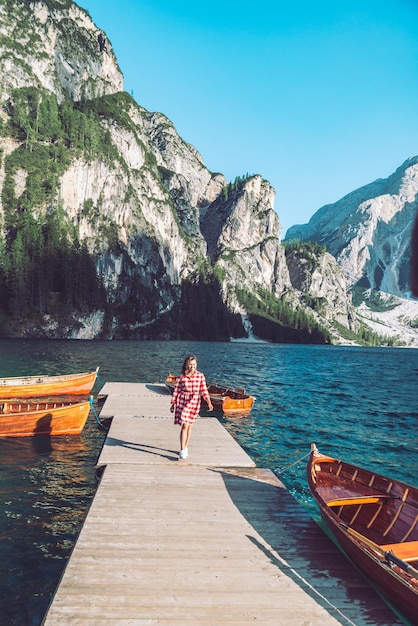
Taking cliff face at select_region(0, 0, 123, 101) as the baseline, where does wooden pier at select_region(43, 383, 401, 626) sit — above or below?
below

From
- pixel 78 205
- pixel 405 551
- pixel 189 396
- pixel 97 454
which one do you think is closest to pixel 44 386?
pixel 97 454

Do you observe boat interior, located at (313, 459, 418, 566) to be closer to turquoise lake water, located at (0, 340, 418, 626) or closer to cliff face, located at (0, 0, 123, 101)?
turquoise lake water, located at (0, 340, 418, 626)

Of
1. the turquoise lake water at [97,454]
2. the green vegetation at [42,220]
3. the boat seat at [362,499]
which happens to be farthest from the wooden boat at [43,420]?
the green vegetation at [42,220]

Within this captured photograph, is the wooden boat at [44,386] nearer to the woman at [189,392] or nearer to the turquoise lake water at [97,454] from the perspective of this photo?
the turquoise lake water at [97,454]

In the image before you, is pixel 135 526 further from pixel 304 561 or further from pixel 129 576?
pixel 304 561

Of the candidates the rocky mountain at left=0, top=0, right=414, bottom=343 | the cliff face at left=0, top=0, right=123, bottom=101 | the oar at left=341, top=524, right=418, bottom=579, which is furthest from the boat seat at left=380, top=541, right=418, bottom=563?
the cliff face at left=0, top=0, right=123, bottom=101

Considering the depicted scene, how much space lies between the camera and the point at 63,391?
31078 mm

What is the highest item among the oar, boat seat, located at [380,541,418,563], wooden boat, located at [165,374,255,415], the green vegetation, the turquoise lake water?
the green vegetation

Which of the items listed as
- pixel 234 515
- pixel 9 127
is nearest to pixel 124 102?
pixel 9 127

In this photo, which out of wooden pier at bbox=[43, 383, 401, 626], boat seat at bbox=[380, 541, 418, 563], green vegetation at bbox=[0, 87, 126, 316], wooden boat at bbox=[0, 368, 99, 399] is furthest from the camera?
green vegetation at bbox=[0, 87, 126, 316]

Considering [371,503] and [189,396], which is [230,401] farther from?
[371,503]

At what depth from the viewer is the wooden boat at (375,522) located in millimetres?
6918

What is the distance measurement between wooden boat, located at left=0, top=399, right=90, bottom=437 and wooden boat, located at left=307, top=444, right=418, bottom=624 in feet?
42.5

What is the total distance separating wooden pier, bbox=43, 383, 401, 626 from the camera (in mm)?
6453
